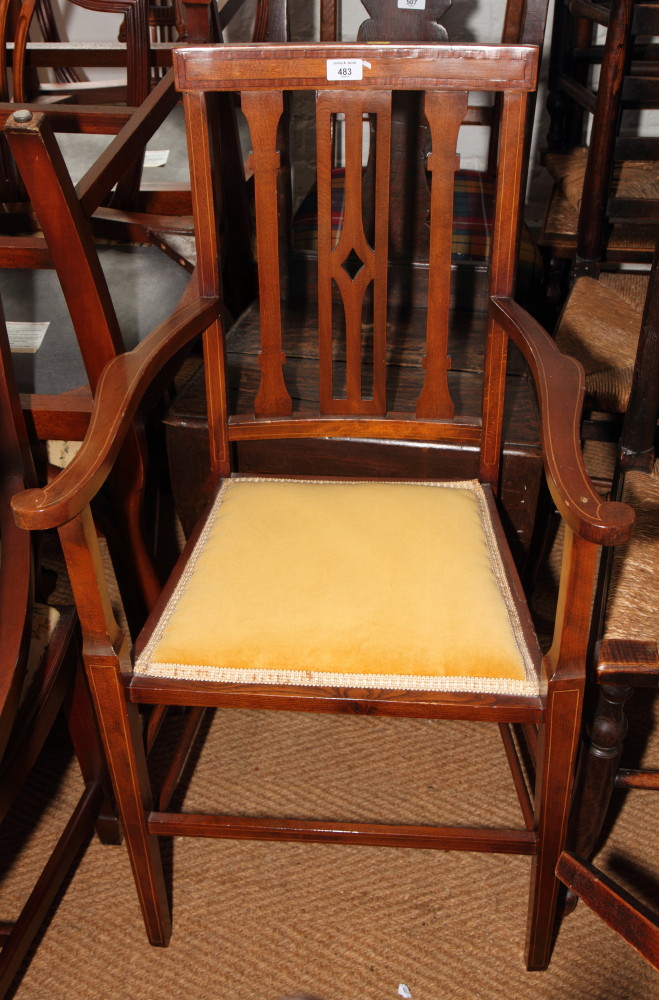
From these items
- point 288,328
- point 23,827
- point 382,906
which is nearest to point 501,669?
point 382,906

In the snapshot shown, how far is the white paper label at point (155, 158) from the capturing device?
2.49 meters

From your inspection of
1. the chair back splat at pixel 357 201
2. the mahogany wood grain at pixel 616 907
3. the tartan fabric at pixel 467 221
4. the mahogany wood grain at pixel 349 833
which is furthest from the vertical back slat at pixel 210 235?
the tartan fabric at pixel 467 221

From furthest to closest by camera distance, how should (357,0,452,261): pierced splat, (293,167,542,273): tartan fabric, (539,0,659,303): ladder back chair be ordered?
(293,167,542,273): tartan fabric < (357,0,452,261): pierced splat < (539,0,659,303): ladder back chair

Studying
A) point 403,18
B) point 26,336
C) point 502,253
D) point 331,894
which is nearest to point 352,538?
point 502,253

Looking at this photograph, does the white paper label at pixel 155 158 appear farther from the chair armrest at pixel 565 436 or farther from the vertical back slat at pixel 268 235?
the chair armrest at pixel 565 436

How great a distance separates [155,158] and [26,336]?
1033mm

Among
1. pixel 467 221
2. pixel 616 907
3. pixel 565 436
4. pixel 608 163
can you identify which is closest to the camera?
pixel 616 907

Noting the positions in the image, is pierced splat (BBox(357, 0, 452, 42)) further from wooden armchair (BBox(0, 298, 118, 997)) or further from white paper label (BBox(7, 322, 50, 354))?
wooden armchair (BBox(0, 298, 118, 997))

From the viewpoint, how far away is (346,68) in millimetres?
1173

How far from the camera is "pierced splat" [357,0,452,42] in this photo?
1.73 metres

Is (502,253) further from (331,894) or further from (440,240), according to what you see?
(331,894)

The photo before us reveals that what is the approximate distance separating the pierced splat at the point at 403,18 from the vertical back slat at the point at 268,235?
669 millimetres

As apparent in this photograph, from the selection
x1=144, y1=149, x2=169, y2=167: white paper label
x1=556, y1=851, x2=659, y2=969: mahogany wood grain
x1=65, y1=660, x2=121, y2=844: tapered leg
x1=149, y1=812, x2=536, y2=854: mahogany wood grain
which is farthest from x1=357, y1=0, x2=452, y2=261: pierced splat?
x1=556, y1=851, x2=659, y2=969: mahogany wood grain

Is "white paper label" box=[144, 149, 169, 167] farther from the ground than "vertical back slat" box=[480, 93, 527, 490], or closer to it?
closer to it
